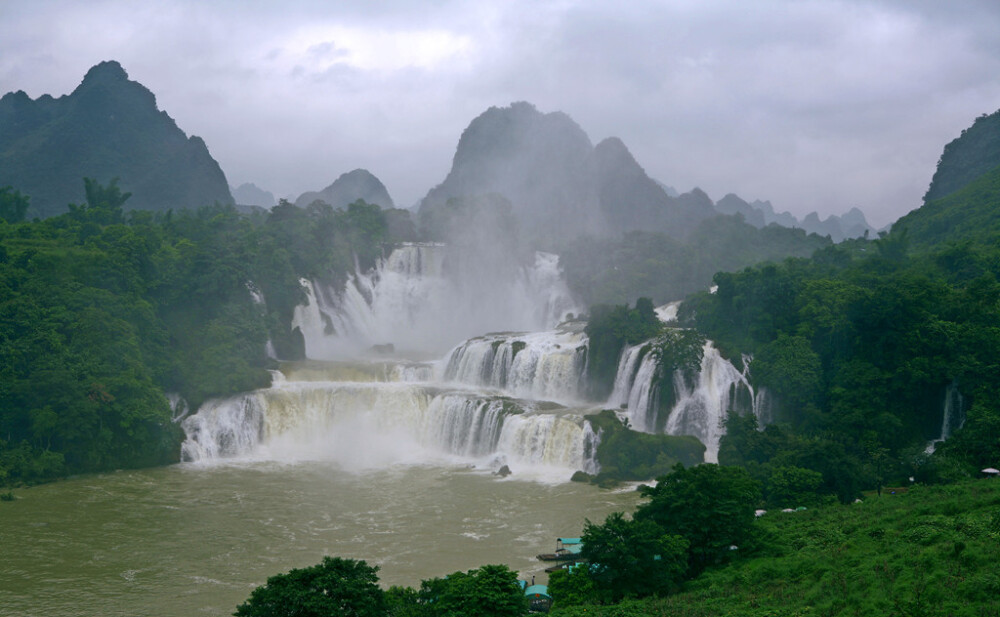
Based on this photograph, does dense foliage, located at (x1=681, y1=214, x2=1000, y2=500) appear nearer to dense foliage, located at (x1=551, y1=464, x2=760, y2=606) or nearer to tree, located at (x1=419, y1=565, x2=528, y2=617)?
dense foliage, located at (x1=551, y1=464, x2=760, y2=606)

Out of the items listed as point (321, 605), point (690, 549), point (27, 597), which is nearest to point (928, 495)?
point (690, 549)

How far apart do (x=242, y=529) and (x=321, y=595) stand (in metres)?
11.2

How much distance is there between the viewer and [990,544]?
1329 centimetres

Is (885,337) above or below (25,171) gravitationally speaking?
below

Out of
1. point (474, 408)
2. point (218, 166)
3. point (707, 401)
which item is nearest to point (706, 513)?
point (707, 401)

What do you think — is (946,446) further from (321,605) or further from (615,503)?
(321,605)

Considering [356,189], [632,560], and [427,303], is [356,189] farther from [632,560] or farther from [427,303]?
[632,560]

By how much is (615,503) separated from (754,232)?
137ft

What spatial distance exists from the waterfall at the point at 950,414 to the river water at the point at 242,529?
32.1 ft

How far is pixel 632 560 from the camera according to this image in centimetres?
1539

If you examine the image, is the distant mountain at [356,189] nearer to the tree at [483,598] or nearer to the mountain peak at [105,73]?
the mountain peak at [105,73]

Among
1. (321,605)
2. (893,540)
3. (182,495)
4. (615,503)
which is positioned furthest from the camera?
(182,495)

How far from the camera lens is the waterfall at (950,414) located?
984 inches

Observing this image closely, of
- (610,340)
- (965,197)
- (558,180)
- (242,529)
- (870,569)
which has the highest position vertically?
(558,180)
